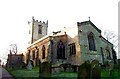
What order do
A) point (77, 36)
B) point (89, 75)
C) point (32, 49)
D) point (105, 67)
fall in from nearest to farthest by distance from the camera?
point (89, 75) → point (105, 67) → point (77, 36) → point (32, 49)

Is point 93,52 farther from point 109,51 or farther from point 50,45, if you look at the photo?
point 50,45

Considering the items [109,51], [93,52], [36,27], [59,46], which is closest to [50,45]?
[59,46]

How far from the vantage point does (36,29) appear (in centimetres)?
5934

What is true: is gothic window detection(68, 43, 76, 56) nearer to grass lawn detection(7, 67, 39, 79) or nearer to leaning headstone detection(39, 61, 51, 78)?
grass lawn detection(7, 67, 39, 79)

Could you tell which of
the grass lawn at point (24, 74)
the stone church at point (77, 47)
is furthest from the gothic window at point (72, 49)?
the grass lawn at point (24, 74)

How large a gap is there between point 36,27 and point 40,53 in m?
18.9

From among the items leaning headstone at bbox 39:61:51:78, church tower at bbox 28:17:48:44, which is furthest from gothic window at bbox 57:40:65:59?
leaning headstone at bbox 39:61:51:78

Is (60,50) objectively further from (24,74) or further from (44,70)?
(44,70)

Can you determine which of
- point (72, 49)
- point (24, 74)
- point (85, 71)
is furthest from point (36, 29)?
point (85, 71)

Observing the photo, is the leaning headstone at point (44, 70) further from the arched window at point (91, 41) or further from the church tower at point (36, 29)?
the church tower at point (36, 29)

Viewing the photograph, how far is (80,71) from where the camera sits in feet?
48.6

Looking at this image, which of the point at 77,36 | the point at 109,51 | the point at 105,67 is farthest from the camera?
the point at 109,51

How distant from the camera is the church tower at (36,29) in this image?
5847 centimetres

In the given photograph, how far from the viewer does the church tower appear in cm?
5847
